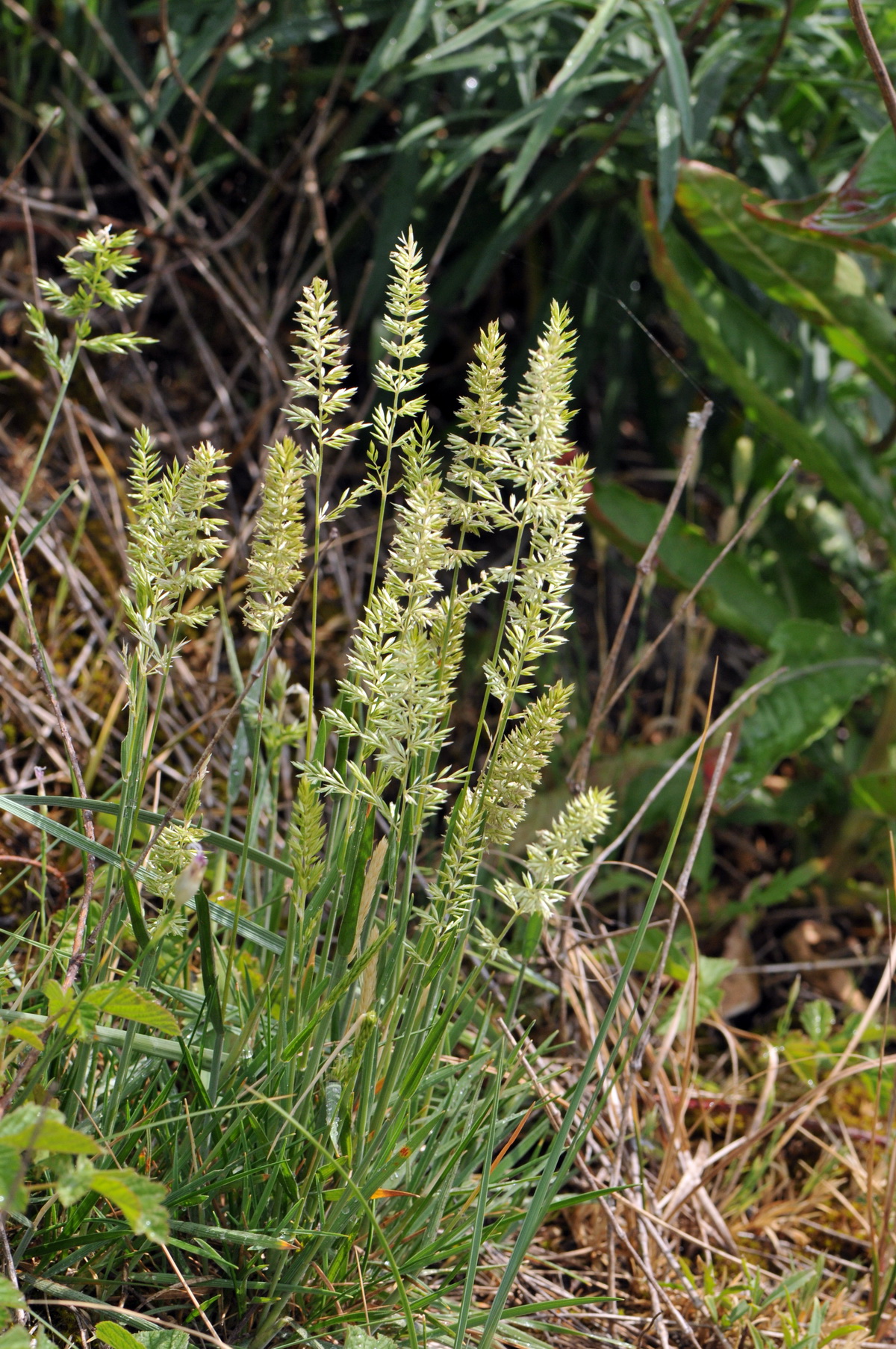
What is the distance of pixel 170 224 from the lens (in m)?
2.00

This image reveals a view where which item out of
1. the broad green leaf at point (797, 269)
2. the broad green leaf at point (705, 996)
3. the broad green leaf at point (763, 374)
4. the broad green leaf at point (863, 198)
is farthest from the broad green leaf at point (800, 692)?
the broad green leaf at point (863, 198)

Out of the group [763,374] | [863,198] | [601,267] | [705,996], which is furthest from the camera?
[601,267]

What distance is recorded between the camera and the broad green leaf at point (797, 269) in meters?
1.68

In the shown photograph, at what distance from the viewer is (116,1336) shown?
69cm

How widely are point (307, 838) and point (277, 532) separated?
20 cm

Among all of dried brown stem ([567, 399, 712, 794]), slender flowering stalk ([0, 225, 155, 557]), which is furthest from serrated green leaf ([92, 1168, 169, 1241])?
dried brown stem ([567, 399, 712, 794])

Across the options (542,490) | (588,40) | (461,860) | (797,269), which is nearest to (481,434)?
(542,490)

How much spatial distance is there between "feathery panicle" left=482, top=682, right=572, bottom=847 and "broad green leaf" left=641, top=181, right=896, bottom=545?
130cm

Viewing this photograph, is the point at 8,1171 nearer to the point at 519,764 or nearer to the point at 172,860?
the point at 172,860

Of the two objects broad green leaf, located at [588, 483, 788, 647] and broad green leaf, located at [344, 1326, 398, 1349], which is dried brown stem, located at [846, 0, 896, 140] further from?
broad green leaf, located at [344, 1326, 398, 1349]

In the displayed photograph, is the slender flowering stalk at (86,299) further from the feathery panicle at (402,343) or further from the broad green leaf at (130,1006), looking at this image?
the broad green leaf at (130,1006)

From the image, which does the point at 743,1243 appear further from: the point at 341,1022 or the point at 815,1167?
the point at 341,1022

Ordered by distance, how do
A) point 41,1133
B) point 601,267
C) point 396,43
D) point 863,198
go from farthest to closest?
point 601,267
point 396,43
point 863,198
point 41,1133

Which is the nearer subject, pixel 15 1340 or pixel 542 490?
pixel 15 1340
